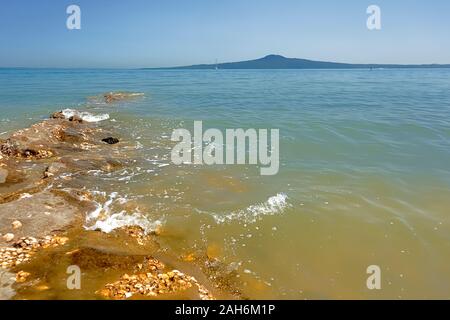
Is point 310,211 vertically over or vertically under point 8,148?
under

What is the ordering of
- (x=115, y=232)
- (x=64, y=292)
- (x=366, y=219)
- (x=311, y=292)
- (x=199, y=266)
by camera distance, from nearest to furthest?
(x=64, y=292) < (x=311, y=292) < (x=199, y=266) < (x=115, y=232) < (x=366, y=219)

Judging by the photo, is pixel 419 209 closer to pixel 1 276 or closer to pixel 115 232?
pixel 115 232

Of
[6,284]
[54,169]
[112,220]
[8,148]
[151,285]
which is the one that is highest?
[8,148]

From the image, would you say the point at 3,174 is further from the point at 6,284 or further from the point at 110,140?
the point at 6,284

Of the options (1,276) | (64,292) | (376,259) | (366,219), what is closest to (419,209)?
(366,219)

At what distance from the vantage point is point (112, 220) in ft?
29.5

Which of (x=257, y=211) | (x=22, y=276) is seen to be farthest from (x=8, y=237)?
(x=257, y=211)

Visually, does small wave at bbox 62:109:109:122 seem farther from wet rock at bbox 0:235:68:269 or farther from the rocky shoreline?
wet rock at bbox 0:235:68:269

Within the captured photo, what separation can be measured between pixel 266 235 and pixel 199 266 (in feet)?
6.78

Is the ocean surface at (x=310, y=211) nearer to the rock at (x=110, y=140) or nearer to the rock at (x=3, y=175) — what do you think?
the rock at (x=110, y=140)

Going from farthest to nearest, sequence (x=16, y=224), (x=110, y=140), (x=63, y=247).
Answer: (x=110, y=140) → (x=16, y=224) → (x=63, y=247)

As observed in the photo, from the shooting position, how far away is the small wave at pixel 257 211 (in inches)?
363

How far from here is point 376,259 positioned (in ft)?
25.0

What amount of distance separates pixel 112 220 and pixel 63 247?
176cm
